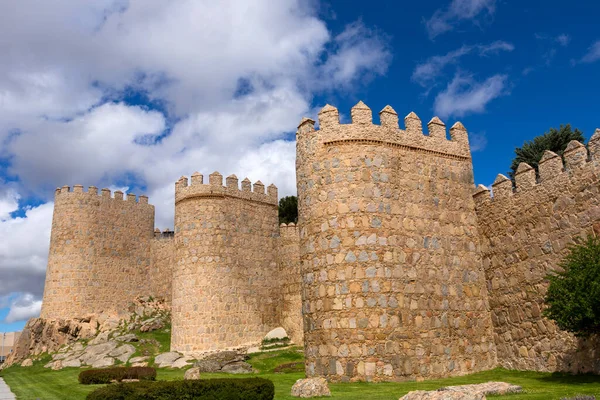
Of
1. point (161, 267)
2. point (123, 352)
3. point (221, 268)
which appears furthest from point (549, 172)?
point (161, 267)

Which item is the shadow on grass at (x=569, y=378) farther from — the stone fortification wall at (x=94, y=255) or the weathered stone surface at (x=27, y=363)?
the weathered stone surface at (x=27, y=363)

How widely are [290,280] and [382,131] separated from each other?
13148 mm

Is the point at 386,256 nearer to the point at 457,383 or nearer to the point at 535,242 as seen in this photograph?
the point at 457,383

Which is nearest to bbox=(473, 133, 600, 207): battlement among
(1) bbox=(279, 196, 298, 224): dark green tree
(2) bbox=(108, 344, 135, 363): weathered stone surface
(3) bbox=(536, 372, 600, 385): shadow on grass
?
(3) bbox=(536, 372, 600, 385): shadow on grass

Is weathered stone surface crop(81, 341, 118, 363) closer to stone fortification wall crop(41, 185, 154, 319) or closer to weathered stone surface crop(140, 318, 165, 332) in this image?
weathered stone surface crop(140, 318, 165, 332)

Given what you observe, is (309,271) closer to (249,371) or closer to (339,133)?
(339,133)

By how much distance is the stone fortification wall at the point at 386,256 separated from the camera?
13883mm

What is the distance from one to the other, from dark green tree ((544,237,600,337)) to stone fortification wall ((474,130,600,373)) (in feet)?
5.52

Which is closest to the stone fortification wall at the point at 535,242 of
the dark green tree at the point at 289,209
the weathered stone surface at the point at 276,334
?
the weathered stone surface at the point at 276,334

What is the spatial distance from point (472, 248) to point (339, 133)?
217 inches

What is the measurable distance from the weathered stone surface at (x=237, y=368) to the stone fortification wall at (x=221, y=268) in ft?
13.4

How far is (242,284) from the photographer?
2556 centimetres

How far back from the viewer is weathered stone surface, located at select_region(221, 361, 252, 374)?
19.7 meters

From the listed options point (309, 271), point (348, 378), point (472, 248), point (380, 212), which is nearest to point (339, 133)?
point (380, 212)
